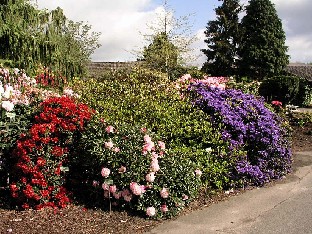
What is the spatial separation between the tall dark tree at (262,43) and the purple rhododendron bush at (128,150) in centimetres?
3198

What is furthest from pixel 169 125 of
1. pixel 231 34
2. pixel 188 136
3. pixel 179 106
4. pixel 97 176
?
pixel 231 34

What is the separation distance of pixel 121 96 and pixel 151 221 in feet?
9.57

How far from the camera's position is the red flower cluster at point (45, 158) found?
236 inches

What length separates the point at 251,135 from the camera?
7.89 meters

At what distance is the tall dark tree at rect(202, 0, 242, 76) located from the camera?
40.1m

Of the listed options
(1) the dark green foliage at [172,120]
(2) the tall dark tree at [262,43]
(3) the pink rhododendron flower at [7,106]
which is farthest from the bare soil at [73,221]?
(2) the tall dark tree at [262,43]

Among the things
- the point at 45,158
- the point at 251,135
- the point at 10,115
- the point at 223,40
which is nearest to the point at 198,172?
the point at 251,135

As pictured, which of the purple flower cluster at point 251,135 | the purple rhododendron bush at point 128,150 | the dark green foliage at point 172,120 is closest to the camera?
the purple rhododendron bush at point 128,150

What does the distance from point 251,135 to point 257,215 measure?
222 cm

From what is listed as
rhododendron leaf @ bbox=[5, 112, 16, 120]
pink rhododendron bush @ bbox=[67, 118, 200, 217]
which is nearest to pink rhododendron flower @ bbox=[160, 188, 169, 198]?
pink rhododendron bush @ bbox=[67, 118, 200, 217]

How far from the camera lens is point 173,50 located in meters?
22.9

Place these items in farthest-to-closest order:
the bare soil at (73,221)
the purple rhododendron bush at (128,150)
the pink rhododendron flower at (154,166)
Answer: the purple rhododendron bush at (128,150) < the pink rhododendron flower at (154,166) < the bare soil at (73,221)

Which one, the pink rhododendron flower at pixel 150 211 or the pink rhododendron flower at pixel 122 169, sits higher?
the pink rhododendron flower at pixel 122 169

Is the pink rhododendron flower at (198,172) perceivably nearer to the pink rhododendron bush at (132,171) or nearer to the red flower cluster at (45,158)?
the pink rhododendron bush at (132,171)
